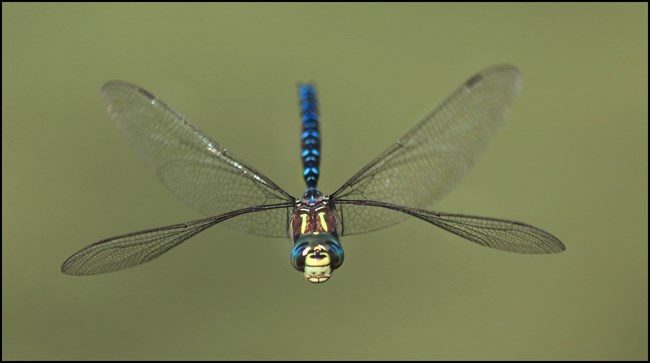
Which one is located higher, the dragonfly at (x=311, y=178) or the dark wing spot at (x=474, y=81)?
the dark wing spot at (x=474, y=81)

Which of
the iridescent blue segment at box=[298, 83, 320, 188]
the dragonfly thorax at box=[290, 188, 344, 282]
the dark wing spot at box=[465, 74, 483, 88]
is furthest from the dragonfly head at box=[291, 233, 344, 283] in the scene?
the dark wing spot at box=[465, 74, 483, 88]

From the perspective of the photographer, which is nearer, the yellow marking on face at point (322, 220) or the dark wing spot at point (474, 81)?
the yellow marking on face at point (322, 220)

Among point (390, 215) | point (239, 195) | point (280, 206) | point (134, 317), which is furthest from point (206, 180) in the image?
point (134, 317)

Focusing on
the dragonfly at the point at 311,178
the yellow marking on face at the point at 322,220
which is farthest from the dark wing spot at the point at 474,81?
the yellow marking on face at the point at 322,220

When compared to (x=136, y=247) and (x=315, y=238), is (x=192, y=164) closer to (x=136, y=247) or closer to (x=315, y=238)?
(x=136, y=247)

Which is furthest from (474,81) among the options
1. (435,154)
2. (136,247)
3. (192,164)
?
(136,247)

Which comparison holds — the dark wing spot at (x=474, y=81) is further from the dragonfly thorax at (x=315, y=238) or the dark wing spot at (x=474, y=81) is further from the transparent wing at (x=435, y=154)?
the dragonfly thorax at (x=315, y=238)

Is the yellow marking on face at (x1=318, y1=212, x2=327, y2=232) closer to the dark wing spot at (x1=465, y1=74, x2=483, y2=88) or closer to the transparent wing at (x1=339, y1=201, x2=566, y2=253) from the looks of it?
the transparent wing at (x1=339, y1=201, x2=566, y2=253)

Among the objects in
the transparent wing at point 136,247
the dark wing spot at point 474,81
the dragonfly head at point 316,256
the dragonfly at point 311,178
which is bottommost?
the dragonfly head at point 316,256
